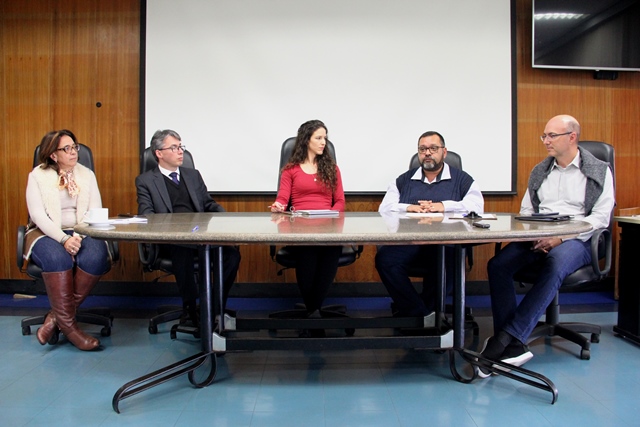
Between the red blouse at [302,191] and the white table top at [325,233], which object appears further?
the red blouse at [302,191]

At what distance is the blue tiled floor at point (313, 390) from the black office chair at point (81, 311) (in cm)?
18

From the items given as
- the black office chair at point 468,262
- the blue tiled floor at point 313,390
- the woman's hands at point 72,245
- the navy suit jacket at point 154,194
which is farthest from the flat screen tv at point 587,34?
the woman's hands at point 72,245

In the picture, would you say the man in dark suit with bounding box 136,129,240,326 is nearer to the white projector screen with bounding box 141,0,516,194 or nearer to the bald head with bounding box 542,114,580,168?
the white projector screen with bounding box 141,0,516,194

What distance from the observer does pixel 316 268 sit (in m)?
2.83

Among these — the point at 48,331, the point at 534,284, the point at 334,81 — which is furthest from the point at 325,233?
the point at 334,81

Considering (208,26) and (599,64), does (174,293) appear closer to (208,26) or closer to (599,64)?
(208,26)

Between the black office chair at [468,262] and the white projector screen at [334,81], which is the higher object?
the white projector screen at [334,81]

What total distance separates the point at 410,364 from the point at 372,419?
580 mm

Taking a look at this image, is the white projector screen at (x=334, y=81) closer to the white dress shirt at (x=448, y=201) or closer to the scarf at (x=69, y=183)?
the white dress shirt at (x=448, y=201)

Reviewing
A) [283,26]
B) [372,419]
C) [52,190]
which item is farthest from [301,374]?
[283,26]

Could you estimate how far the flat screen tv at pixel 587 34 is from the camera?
371cm

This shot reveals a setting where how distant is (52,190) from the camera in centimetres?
271

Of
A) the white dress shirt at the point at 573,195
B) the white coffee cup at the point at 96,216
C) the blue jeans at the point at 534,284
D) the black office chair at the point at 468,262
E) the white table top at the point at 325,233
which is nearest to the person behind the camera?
the white table top at the point at 325,233

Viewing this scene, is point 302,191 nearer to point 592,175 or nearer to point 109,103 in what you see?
point 592,175
